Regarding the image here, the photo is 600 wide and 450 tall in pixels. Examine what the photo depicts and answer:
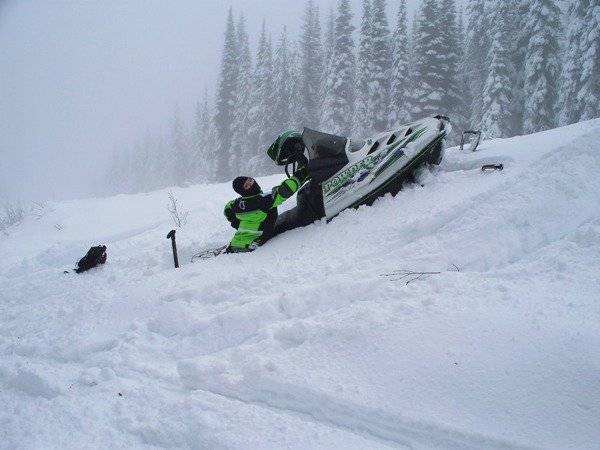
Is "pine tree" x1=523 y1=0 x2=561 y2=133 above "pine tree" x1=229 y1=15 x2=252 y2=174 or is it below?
above

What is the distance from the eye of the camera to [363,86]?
2717 centimetres

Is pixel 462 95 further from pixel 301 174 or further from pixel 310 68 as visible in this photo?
pixel 301 174

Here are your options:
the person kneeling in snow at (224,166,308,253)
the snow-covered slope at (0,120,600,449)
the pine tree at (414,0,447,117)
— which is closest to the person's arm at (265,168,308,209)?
the person kneeling in snow at (224,166,308,253)

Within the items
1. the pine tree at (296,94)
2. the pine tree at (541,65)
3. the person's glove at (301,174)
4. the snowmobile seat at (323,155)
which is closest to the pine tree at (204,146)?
the pine tree at (296,94)

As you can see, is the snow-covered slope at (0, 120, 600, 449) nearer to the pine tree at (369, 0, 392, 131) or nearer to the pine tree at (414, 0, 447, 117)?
the pine tree at (414, 0, 447, 117)

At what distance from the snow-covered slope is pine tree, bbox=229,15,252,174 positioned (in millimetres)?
31637

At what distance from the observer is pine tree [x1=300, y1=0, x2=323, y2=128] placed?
32.3m

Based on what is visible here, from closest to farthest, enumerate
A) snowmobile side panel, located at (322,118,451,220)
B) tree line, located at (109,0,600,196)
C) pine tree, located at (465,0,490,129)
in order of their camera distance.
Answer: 1. snowmobile side panel, located at (322,118,451,220)
2. tree line, located at (109,0,600,196)
3. pine tree, located at (465,0,490,129)

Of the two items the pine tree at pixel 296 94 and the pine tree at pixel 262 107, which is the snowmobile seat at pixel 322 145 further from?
the pine tree at pixel 296 94

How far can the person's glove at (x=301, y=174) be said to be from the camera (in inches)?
193

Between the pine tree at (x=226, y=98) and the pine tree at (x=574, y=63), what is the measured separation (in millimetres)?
26367

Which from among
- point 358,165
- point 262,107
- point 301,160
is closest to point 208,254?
point 301,160

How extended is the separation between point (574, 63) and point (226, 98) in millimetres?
27406

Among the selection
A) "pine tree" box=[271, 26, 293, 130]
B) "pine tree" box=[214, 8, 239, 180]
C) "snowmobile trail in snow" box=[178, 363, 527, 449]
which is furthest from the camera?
"pine tree" box=[214, 8, 239, 180]
